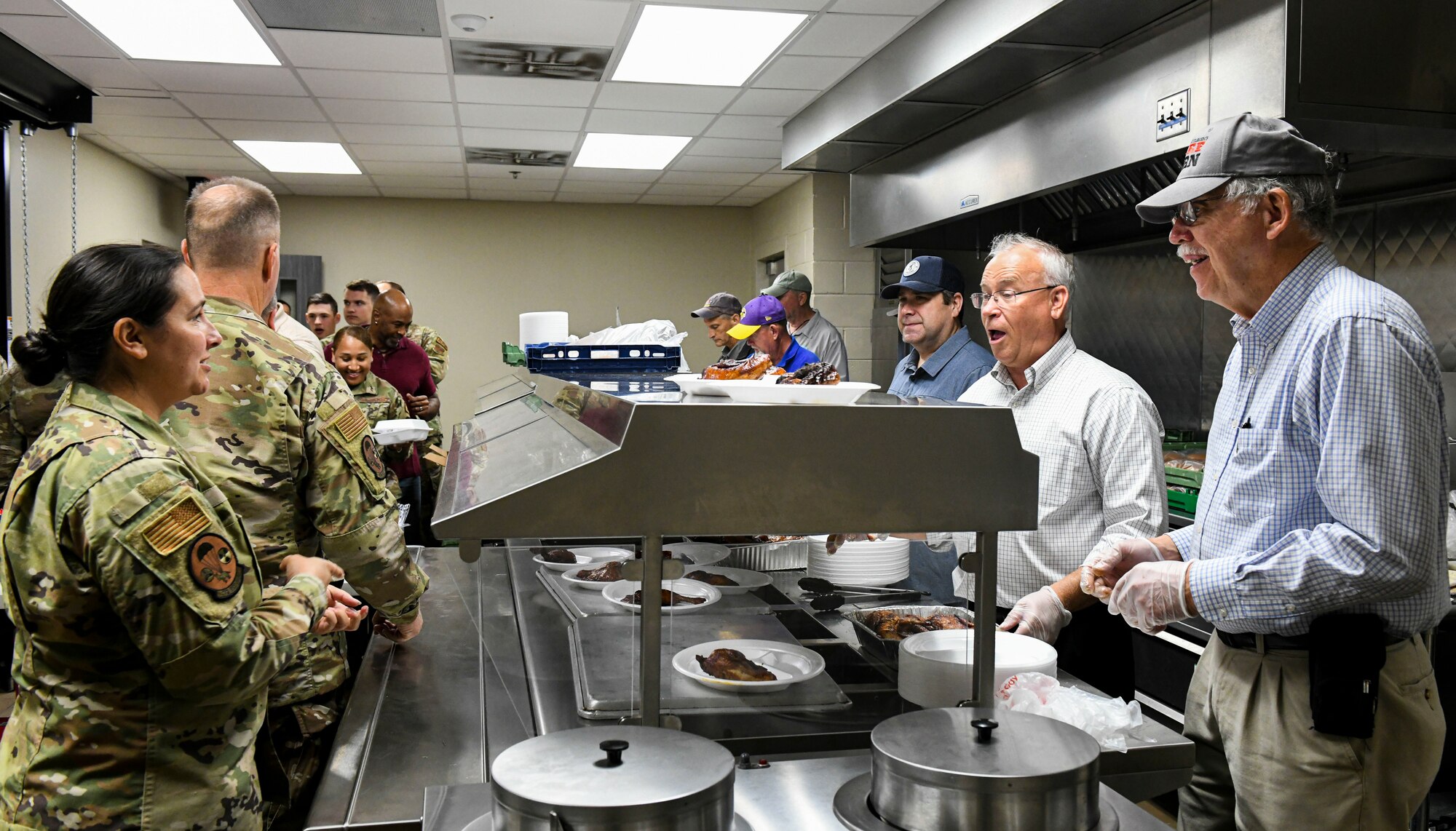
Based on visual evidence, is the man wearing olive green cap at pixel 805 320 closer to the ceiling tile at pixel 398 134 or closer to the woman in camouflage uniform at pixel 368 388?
the woman in camouflage uniform at pixel 368 388

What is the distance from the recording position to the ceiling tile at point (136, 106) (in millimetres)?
5406

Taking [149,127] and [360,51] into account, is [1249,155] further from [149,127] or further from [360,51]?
[149,127]

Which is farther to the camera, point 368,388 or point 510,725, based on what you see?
point 368,388

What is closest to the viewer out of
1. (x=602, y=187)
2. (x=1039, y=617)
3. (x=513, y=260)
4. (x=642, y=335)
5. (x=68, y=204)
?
(x=1039, y=617)

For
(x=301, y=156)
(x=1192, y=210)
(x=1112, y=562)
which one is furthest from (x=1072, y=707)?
(x=301, y=156)

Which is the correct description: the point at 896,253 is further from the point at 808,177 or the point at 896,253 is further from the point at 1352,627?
the point at 1352,627

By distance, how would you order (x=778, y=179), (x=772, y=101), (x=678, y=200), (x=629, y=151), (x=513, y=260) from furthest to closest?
(x=513, y=260) → (x=678, y=200) → (x=778, y=179) → (x=629, y=151) → (x=772, y=101)

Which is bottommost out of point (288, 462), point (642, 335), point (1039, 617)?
point (1039, 617)

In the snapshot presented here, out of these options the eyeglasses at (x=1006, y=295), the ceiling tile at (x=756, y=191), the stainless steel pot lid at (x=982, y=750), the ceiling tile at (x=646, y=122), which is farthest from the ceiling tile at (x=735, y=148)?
the stainless steel pot lid at (x=982, y=750)

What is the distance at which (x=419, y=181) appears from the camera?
7996 mm

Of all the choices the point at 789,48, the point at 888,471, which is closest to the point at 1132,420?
the point at 888,471

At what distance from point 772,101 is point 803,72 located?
Answer: 59 centimetres

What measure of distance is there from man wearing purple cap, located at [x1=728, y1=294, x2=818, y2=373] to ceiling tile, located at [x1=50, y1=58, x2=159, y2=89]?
320 cm

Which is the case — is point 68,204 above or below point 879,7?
below
